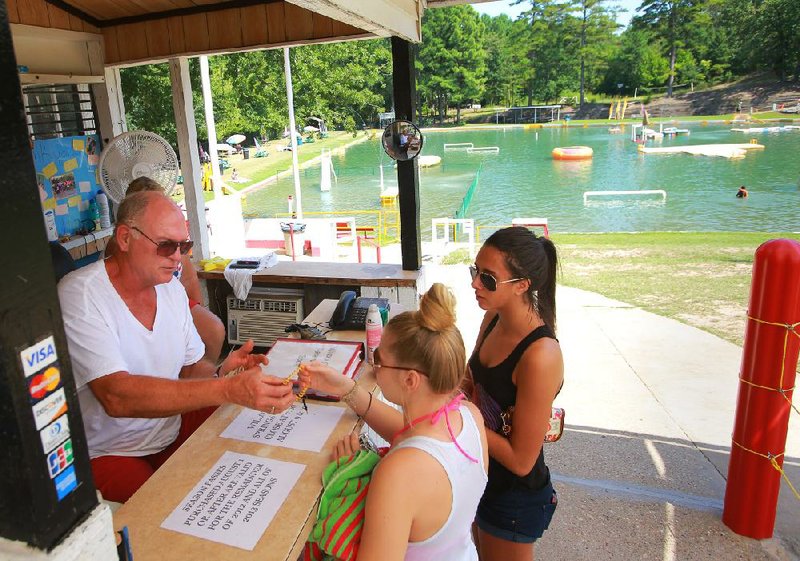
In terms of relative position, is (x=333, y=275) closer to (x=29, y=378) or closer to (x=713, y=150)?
(x=29, y=378)

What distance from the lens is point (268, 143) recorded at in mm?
45031

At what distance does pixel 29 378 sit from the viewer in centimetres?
65

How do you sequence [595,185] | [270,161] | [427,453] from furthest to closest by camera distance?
[270,161] → [595,185] → [427,453]

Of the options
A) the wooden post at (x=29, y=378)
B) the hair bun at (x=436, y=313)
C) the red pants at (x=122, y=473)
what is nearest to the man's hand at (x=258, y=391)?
the red pants at (x=122, y=473)

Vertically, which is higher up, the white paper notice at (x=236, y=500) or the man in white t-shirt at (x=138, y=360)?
the man in white t-shirt at (x=138, y=360)

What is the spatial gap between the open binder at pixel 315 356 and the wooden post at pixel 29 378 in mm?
1386

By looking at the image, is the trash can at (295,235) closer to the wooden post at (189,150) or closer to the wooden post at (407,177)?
the wooden post at (189,150)

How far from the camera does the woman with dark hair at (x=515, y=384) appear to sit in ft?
5.82

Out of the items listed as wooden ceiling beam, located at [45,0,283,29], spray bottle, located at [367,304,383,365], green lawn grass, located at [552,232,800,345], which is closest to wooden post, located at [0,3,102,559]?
spray bottle, located at [367,304,383,365]

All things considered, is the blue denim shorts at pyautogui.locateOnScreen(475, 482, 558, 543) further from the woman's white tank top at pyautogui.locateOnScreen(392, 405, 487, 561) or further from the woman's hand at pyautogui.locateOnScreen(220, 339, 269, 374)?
the woman's hand at pyautogui.locateOnScreen(220, 339, 269, 374)

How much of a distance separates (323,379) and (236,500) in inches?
20.9

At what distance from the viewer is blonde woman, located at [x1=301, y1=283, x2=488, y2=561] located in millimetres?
1221

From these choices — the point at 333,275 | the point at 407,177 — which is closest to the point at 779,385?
the point at 407,177

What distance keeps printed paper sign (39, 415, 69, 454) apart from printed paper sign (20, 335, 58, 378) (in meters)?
0.08
